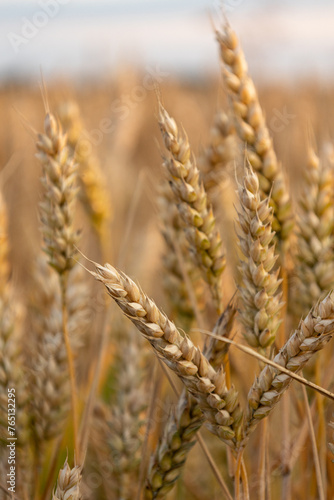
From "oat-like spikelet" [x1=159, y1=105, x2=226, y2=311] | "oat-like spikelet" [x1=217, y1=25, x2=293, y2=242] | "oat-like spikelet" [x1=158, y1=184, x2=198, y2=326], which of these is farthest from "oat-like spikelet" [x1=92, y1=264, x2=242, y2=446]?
"oat-like spikelet" [x1=158, y1=184, x2=198, y2=326]

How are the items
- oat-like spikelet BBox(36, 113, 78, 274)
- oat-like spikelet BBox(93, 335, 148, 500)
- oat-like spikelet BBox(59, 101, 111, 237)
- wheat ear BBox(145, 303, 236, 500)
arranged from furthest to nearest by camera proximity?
oat-like spikelet BBox(59, 101, 111, 237) → oat-like spikelet BBox(93, 335, 148, 500) → oat-like spikelet BBox(36, 113, 78, 274) → wheat ear BBox(145, 303, 236, 500)

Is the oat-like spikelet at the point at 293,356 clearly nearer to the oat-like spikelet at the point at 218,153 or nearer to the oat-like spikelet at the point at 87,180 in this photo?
the oat-like spikelet at the point at 218,153

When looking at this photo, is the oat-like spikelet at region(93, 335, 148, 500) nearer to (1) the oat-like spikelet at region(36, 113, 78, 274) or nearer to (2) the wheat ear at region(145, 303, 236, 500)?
(2) the wheat ear at region(145, 303, 236, 500)

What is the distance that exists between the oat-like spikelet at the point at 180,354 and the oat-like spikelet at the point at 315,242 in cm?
31

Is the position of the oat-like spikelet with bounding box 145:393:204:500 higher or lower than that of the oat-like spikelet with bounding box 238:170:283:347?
lower

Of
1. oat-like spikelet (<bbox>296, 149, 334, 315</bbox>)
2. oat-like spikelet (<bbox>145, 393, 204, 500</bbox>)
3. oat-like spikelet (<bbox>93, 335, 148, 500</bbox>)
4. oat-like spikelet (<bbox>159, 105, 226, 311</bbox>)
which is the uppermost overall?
oat-like spikelet (<bbox>159, 105, 226, 311</bbox>)

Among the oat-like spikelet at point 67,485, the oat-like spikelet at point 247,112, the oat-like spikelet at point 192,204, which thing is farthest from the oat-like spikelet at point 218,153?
the oat-like spikelet at point 67,485

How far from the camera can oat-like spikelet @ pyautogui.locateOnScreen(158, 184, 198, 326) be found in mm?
887

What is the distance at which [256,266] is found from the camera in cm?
52

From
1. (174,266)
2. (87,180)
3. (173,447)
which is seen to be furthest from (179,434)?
(87,180)

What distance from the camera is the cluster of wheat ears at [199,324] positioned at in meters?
0.48

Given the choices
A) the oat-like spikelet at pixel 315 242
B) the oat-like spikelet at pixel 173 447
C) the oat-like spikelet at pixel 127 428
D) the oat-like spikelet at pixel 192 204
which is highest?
the oat-like spikelet at pixel 192 204

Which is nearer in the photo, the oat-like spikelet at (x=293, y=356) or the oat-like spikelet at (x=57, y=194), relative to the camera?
the oat-like spikelet at (x=293, y=356)

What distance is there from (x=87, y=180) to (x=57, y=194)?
1.54 ft
